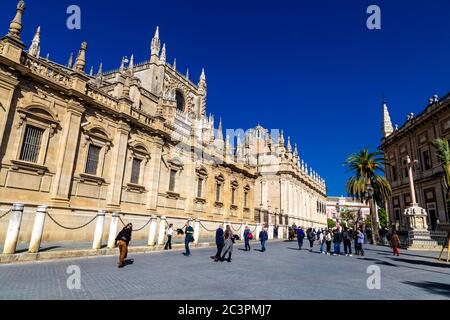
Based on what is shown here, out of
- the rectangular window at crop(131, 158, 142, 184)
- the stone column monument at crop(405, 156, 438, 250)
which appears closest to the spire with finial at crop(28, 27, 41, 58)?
the rectangular window at crop(131, 158, 142, 184)

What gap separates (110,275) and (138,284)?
150 centimetres

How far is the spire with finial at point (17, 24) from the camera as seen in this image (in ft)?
42.0

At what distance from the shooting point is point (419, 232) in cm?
2022

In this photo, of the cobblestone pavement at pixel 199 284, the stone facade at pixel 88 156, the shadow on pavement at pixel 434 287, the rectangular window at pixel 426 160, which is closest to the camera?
the cobblestone pavement at pixel 199 284

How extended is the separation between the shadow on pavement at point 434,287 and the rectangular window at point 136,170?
16870mm

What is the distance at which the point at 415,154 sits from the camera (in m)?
31.5

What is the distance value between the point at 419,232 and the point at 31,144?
1045 inches

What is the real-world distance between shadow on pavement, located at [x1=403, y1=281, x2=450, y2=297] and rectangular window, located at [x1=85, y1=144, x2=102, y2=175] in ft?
54.0

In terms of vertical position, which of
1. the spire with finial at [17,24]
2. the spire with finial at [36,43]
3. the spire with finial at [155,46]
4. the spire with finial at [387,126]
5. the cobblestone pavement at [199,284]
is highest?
the spire with finial at [155,46]

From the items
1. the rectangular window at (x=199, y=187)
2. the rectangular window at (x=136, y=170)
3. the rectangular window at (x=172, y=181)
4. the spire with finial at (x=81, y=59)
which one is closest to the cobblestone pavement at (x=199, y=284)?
the rectangular window at (x=136, y=170)

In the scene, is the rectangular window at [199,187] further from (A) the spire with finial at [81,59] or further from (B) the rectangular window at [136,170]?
(A) the spire with finial at [81,59]

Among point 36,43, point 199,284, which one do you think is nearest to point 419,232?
point 199,284
